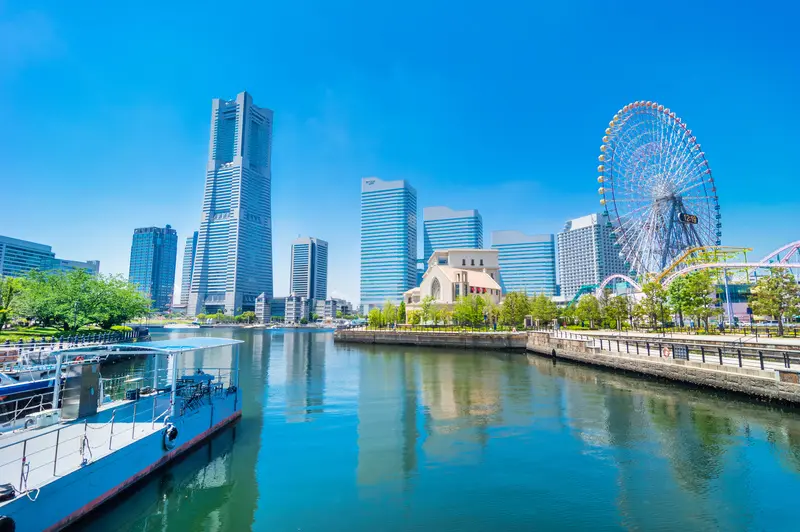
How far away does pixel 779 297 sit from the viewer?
46562mm

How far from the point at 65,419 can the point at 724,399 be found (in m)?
37.7

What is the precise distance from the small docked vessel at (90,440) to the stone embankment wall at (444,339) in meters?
58.6

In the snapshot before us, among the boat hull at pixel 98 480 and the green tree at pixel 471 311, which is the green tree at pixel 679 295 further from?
the boat hull at pixel 98 480

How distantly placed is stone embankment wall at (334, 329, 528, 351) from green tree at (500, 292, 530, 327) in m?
18.9

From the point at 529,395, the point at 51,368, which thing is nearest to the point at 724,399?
the point at 529,395

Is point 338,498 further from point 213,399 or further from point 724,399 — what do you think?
point 724,399

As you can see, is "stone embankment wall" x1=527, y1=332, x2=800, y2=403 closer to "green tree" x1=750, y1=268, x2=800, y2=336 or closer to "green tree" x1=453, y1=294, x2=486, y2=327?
"green tree" x1=750, y1=268, x2=800, y2=336

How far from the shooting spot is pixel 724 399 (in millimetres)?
27734

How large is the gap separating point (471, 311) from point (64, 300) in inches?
2998

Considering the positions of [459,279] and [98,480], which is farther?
[459,279]

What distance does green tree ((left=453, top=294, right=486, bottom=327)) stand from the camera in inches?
3657

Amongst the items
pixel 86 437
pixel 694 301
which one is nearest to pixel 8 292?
pixel 86 437

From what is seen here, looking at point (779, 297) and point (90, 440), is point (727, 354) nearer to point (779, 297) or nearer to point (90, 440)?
point (779, 297)

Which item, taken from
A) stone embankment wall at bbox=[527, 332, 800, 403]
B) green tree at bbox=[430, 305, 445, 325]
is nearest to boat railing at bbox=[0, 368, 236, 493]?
stone embankment wall at bbox=[527, 332, 800, 403]
